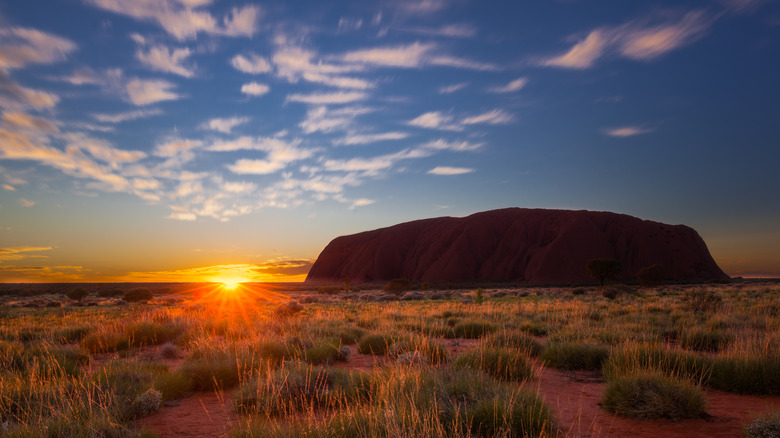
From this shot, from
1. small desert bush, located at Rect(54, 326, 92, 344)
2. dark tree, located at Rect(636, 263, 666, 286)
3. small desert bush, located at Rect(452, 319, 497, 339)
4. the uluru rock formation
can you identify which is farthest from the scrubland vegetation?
the uluru rock formation

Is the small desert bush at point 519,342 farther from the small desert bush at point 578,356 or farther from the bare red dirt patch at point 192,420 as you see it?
the bare red dirt patch at point 192,420

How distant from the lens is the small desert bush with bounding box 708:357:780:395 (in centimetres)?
571

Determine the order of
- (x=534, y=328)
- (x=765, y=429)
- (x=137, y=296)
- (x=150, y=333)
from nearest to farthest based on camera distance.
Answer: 1. (x=765, y=429)
2. (x=150, y=333)
3. (x=534, y=328)
4. (x=137, y=296)

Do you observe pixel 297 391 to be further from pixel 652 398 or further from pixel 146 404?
pixel 652 398

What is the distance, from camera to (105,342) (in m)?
10.2

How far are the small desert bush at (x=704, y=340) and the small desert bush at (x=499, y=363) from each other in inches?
208

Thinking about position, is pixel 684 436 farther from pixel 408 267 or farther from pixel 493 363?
pixel 408 267

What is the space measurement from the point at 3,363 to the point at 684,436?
1121cm

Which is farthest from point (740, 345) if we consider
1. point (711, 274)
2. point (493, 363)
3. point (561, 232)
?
point (711, 274)

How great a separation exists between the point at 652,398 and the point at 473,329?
7385mm

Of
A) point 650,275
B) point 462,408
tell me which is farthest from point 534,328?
point 650,275

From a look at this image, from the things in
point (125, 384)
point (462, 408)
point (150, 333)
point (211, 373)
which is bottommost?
point (150, 333)

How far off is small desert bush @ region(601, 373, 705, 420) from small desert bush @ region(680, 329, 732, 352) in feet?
16.9

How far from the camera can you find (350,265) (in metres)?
112
